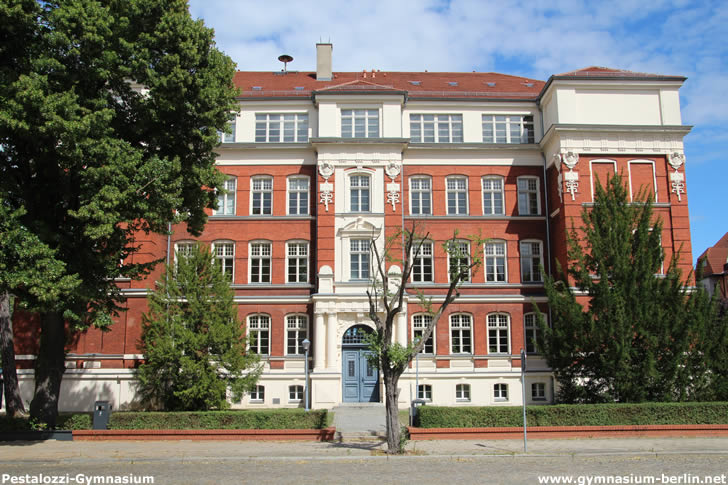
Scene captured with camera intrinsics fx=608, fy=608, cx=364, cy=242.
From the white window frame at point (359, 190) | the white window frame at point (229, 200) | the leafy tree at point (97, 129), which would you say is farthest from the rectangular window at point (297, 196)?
the leafy tree at point (97, 129)

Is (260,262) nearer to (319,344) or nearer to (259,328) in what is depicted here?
(259,328)

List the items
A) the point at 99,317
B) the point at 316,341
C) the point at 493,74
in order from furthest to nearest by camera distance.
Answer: the point at 493,74 < the point at 316,341 < the point at 99,317

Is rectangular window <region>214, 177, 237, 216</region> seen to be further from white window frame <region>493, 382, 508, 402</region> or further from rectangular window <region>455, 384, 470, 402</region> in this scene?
white window frame <region>493, 382, 508, 402</region>

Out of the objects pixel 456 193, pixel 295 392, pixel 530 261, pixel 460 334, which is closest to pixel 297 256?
pixel 295 392

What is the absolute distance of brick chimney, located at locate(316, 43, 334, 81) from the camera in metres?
33.6

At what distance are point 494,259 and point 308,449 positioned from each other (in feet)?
51.0

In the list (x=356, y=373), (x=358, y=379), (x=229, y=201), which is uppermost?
(x=229, y=201)

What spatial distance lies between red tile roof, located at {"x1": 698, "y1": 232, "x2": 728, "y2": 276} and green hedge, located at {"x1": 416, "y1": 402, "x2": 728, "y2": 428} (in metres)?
38.0

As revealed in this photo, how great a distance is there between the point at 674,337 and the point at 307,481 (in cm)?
1451

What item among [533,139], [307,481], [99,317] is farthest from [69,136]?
[533,139]

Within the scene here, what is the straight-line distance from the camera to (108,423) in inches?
748

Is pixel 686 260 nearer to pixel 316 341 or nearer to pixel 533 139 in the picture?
pixel 533 139

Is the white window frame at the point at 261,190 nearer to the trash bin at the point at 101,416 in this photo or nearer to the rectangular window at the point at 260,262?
the rectangular window at the point at 260,262

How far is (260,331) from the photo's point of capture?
27938 mm
